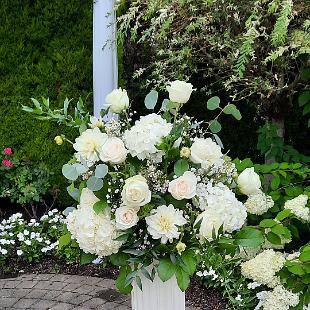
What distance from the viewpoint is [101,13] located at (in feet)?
13.4

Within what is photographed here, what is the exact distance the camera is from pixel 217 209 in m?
2.04

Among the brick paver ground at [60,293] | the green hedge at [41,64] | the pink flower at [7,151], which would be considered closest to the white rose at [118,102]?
the brick paver ground at [60,293]

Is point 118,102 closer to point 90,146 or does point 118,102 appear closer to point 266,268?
point 90,146

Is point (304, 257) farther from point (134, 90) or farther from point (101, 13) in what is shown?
point (134, 90)

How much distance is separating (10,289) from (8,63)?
1.95 metres

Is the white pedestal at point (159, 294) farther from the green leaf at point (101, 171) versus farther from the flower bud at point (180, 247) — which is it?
the green leaf at point (101, 171)

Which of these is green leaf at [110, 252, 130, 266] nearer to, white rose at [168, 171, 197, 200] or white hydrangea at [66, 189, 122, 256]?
white hydrangea at [66, 189, 122, 256]

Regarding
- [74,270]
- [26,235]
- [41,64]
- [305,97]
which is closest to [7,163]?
[26,235]

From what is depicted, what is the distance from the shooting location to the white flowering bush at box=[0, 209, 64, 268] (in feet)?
14.6

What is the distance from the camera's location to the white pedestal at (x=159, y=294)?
2.20 meters

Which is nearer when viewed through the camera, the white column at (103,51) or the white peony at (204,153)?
the white peony at (204,153)

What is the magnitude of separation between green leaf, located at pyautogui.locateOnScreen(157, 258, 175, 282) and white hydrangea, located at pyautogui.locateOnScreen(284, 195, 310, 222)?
1.39m

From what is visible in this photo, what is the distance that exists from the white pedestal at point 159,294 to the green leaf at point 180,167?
0.42 meters

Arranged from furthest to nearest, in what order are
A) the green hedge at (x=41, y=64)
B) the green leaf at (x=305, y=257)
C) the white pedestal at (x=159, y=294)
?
the green hedge at (x=41, y=64)
the green leaf at (x=305, y=257)
the white pedestal at (x=159, y=294)
